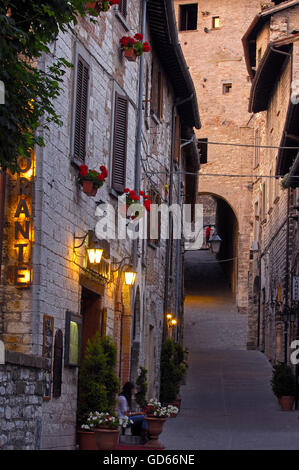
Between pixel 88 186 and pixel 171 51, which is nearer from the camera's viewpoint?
pixel 88 186

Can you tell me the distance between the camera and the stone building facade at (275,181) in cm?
2619

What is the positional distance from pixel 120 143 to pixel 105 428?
5.64m

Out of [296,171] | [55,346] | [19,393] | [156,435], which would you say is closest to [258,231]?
[296,171]

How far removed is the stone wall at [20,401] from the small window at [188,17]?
1603 inches

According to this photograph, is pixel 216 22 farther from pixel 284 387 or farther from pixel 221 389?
pixel 284 387

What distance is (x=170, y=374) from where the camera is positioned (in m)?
23.6

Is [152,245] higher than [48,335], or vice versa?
[152,245]

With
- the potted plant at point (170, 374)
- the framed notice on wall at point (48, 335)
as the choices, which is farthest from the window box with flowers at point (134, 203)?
the potted plant at point (170, 374)

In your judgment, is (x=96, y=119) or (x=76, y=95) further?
(x=96, y=119)

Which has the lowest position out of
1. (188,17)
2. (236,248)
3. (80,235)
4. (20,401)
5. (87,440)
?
(87,440)

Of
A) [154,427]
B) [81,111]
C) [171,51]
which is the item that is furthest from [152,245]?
[81,111]

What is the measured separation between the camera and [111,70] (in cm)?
1611
